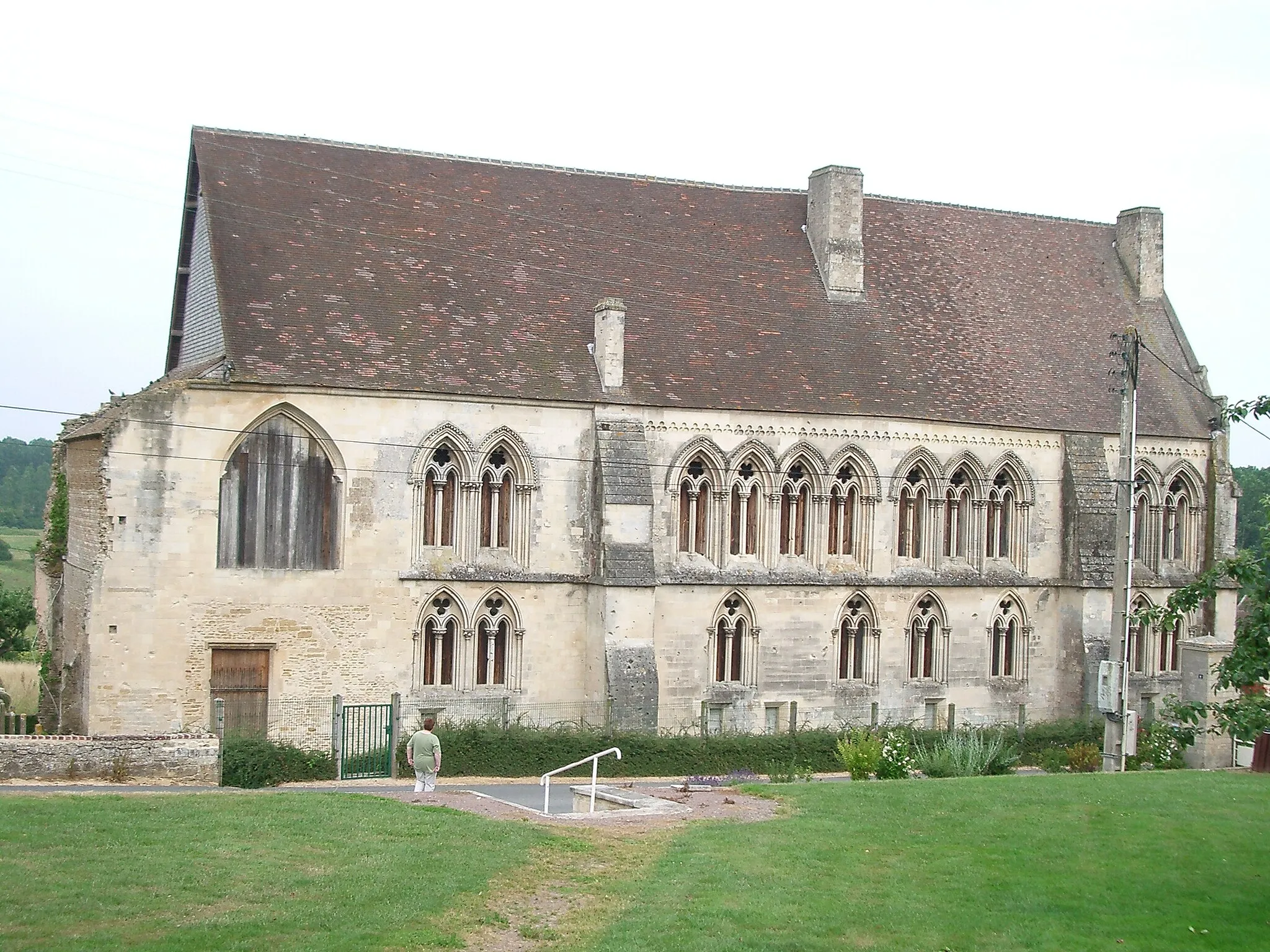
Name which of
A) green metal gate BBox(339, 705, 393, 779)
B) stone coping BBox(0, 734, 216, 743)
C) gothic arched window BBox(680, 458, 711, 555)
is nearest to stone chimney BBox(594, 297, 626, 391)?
gothic arched window BBox(680, 458, 711, 555)

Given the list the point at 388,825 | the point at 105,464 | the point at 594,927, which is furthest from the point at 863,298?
the point at 594,927

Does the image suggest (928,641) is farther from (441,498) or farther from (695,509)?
(441,498)

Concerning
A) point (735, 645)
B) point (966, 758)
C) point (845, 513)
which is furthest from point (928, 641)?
point (966, 758)

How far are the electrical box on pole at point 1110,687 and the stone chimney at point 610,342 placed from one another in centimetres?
1186

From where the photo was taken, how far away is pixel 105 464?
28.3m

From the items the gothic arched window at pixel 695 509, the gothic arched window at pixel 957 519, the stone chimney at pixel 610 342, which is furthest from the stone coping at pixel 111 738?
the gothic arched window at pixel 957 519

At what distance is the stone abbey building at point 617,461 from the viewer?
29.6 m

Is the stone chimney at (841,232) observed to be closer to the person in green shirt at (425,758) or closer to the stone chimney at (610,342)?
the stone chimney at (610,342)

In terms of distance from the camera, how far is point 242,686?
2944cm

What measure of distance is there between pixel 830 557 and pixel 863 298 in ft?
23.6

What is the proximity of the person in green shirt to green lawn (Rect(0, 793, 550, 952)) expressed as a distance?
2.83m

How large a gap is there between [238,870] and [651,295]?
73.1 ft

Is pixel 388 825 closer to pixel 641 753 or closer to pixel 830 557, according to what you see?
pixel 641 753

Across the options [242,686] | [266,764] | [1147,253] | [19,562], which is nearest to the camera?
[266,764]
